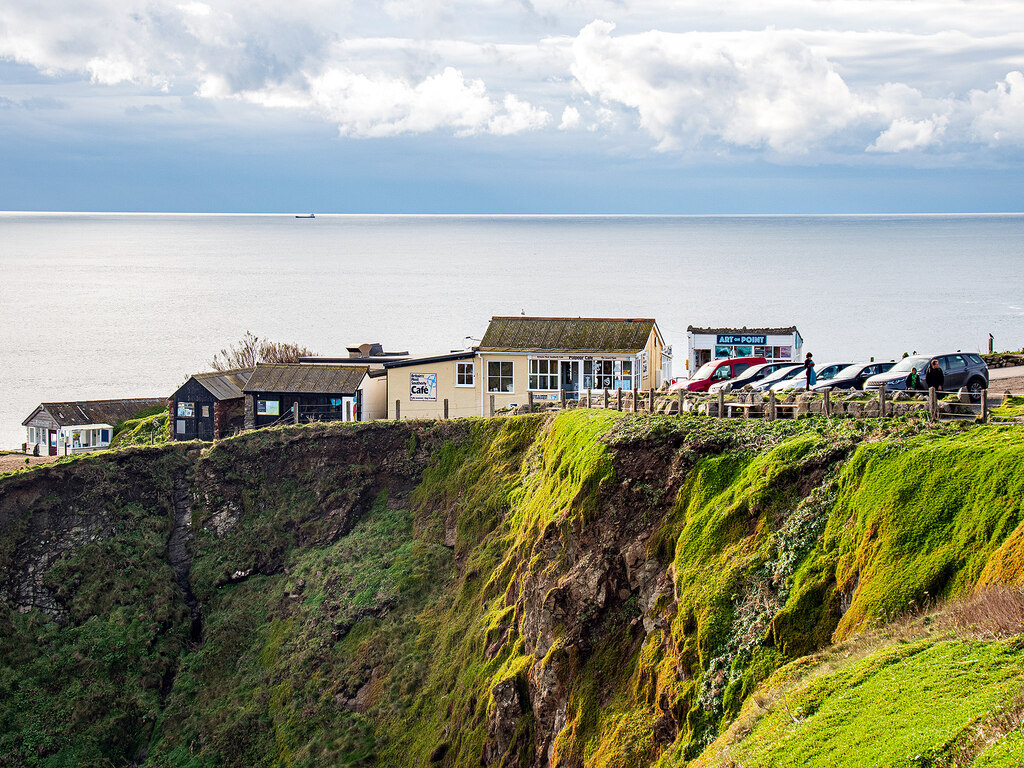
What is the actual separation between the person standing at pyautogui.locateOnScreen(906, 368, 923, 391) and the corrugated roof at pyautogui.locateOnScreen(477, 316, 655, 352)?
56.8ft

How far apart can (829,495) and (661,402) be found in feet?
40.0

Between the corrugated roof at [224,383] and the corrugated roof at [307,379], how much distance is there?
4.98 feet

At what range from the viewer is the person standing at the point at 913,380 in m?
32.2

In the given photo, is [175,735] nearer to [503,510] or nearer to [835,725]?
[503,510]

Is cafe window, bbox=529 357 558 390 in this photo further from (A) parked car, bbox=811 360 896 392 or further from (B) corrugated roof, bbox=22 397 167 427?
(B) corrugated roof, bbox=22 397 167 427

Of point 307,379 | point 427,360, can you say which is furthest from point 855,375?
point 307,379

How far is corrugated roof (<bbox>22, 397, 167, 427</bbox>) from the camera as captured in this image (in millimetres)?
66375

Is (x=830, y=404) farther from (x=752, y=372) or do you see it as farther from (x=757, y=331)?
(x=757, y=331)

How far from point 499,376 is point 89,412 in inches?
1249

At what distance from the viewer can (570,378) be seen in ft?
166

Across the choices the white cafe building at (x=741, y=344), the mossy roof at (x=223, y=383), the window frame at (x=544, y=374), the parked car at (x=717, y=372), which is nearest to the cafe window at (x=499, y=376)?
the window frame at (x=544, y=374)

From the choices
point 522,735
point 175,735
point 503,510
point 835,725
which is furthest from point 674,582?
point 175,735

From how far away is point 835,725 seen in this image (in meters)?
16.7

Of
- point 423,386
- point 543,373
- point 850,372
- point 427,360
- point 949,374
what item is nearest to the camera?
point 949,374
